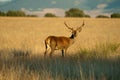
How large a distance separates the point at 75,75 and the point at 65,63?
6.40 feet

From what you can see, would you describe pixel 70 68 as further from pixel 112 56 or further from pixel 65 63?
pixel 112 56

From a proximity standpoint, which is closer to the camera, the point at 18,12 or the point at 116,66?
the point at 116,66

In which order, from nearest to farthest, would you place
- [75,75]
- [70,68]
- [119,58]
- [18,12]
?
1. [75,75]
2. [70,68]
3. [119,58]
4. [18,12]

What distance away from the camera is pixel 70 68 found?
Result: 10.1 metres

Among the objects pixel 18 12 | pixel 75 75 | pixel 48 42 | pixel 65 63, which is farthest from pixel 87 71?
pixel 18 12

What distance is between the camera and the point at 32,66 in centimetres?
1057

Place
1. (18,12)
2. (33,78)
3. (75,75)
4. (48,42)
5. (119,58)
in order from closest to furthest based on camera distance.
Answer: (33,78), (75,75), (119,58), (48,42), (18,12)

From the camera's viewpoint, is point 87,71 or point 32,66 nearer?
point 87,71

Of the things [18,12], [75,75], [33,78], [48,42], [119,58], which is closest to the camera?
[33,78]

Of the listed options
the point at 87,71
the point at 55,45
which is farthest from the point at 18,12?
the point at 87,71

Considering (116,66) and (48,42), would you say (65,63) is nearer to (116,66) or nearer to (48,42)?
(116,66)

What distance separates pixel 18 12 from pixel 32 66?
226 feet

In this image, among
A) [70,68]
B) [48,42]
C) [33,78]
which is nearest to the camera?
[33,78]

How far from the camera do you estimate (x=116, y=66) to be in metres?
10.2
